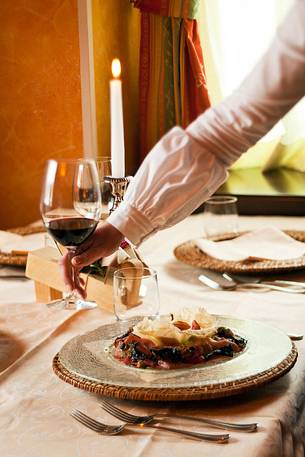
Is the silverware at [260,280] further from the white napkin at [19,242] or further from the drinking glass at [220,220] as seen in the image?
the white napkin at [19,242]

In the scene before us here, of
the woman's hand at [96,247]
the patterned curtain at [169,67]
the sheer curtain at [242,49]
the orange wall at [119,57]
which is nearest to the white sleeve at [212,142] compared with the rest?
the woman's hand at [96,247]

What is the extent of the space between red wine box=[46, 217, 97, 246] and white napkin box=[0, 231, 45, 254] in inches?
24.1

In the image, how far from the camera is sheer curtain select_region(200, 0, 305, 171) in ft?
11.4

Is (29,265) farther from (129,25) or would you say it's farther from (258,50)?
(258,50)

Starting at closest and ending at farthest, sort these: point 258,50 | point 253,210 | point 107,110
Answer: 1. point 253,210
2. point 107,110
3. point 258,50

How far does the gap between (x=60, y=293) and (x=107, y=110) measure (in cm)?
186

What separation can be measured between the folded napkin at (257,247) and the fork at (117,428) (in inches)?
32.0

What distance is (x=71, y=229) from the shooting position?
45.3 inches

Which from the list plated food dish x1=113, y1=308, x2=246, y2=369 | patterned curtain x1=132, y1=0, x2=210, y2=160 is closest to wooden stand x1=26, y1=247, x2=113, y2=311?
plated food dish x1=113, y1=308, x2=246, y2=369

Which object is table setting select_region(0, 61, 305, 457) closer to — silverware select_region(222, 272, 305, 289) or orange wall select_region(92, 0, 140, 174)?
silverware select_region(222, 272, 305, 289)

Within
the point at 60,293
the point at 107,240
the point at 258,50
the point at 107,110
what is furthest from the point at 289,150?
the point at 107,240

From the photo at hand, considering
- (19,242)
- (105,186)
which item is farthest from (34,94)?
(105,186)

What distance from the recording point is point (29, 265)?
58.7 inches

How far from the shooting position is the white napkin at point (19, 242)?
183 cm
